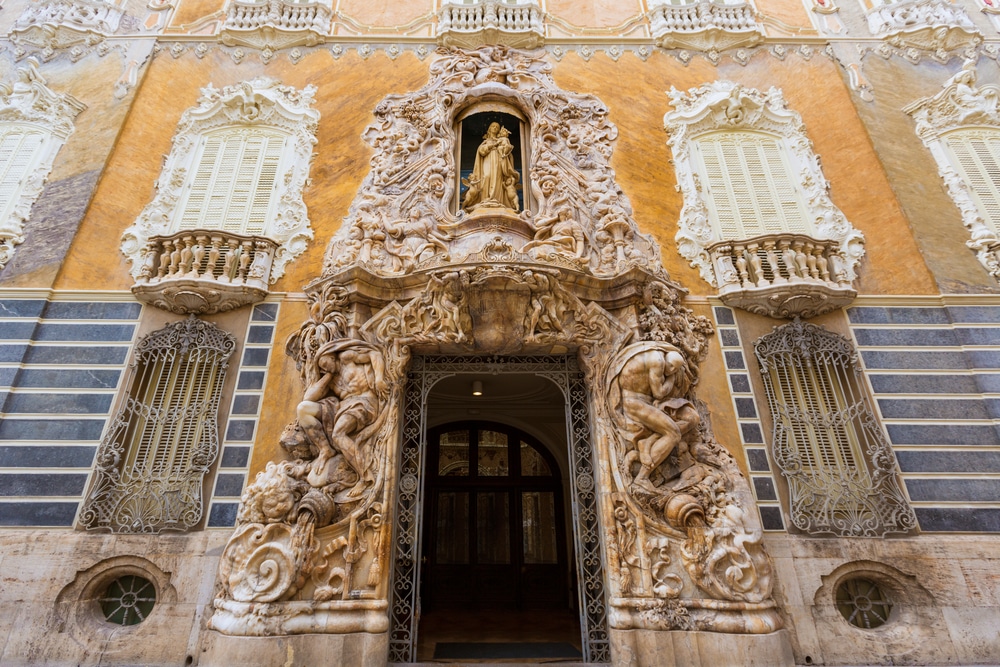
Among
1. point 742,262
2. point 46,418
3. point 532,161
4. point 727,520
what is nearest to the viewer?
point 727,520

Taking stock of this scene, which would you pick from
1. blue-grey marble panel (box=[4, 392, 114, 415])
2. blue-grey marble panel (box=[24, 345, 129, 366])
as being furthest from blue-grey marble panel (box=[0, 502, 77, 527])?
blue-grey marble panel (box=[24, 345, 129, 366])

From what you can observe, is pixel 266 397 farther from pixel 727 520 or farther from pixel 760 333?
pixel 760 333

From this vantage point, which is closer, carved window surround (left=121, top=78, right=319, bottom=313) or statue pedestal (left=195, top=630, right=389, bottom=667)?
statue pedestal (left=195, top=630, right=389, bottom=667)

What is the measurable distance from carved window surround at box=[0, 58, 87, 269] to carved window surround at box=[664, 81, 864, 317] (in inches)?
441

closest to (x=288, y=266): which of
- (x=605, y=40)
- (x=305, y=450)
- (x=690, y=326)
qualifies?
(x=305, y=450)

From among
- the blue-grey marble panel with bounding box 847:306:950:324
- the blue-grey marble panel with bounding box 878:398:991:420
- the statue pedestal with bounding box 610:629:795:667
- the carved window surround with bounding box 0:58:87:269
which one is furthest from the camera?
the carved window surround with bounding box 0:58:87:269

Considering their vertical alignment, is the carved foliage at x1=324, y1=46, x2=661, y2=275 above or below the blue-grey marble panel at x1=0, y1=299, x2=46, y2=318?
above

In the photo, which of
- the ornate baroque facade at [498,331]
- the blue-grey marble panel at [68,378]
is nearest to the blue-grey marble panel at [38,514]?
the ornate baroque facade at [498,331]

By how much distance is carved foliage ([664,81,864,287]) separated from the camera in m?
9.66

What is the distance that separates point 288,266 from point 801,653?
8967mm

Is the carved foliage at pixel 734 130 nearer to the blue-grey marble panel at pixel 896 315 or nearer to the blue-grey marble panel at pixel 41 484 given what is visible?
the blue-grey marble panel at pixel 896 315

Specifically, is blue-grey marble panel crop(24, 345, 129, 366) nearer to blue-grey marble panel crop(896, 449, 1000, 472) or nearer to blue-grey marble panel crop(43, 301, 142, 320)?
blue-grey marble panel crop(43, 301, 142, 320)

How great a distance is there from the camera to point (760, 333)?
29.3 ft

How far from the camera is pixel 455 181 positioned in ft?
33.5
